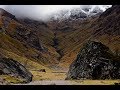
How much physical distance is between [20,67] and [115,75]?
29143 millimetres

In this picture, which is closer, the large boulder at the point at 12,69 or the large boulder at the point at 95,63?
the large boulder at the point at 95,63

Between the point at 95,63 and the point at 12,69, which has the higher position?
the point at 95,63

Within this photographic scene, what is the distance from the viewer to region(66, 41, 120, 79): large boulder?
7538cm

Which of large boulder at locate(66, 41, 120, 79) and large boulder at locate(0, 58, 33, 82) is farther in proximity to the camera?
large boulder at locate(0, 58, 33, 82)

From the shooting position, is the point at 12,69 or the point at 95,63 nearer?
the point at 95,63

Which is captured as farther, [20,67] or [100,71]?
[20,67]

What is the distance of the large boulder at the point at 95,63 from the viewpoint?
75375mm

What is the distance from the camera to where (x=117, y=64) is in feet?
241

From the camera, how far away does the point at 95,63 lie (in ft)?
257
